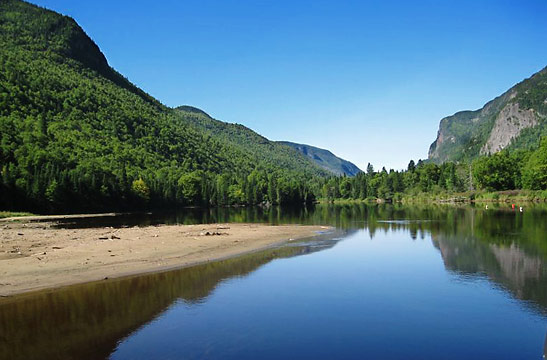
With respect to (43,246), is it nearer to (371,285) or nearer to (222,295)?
(222,295)

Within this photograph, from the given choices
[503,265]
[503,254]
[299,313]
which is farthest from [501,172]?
[299,313]

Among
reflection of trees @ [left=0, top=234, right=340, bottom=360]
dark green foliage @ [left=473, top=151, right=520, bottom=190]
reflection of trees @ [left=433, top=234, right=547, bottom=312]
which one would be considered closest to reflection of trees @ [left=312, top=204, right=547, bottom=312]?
reflection of trees @ [left=433, top=234, right=547, bottom=312]

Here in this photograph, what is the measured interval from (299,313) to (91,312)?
10744mm

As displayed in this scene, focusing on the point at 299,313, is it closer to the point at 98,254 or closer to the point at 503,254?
the point at 98,254

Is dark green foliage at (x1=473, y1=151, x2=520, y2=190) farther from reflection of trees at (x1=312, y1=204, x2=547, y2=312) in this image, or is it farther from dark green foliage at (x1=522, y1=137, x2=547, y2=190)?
reflection of trees at (x1=312, y1=204, x2=547, y2=312)

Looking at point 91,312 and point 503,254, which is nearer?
point 91,312

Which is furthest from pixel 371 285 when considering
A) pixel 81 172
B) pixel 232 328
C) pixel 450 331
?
pixel 81 172

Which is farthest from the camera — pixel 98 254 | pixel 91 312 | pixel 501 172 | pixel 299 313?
pixel 501 172

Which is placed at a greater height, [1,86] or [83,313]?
[1,86]

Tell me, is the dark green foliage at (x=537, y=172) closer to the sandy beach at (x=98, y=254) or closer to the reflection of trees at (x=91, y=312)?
the sandy beach at (x=98, y=254)

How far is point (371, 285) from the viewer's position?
27797 millimetres

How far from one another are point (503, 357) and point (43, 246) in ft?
131

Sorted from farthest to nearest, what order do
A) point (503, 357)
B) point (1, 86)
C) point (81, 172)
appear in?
point (1, 86)
point (81, 172)
point (503, 357)

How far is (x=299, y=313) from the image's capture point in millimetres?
21812
